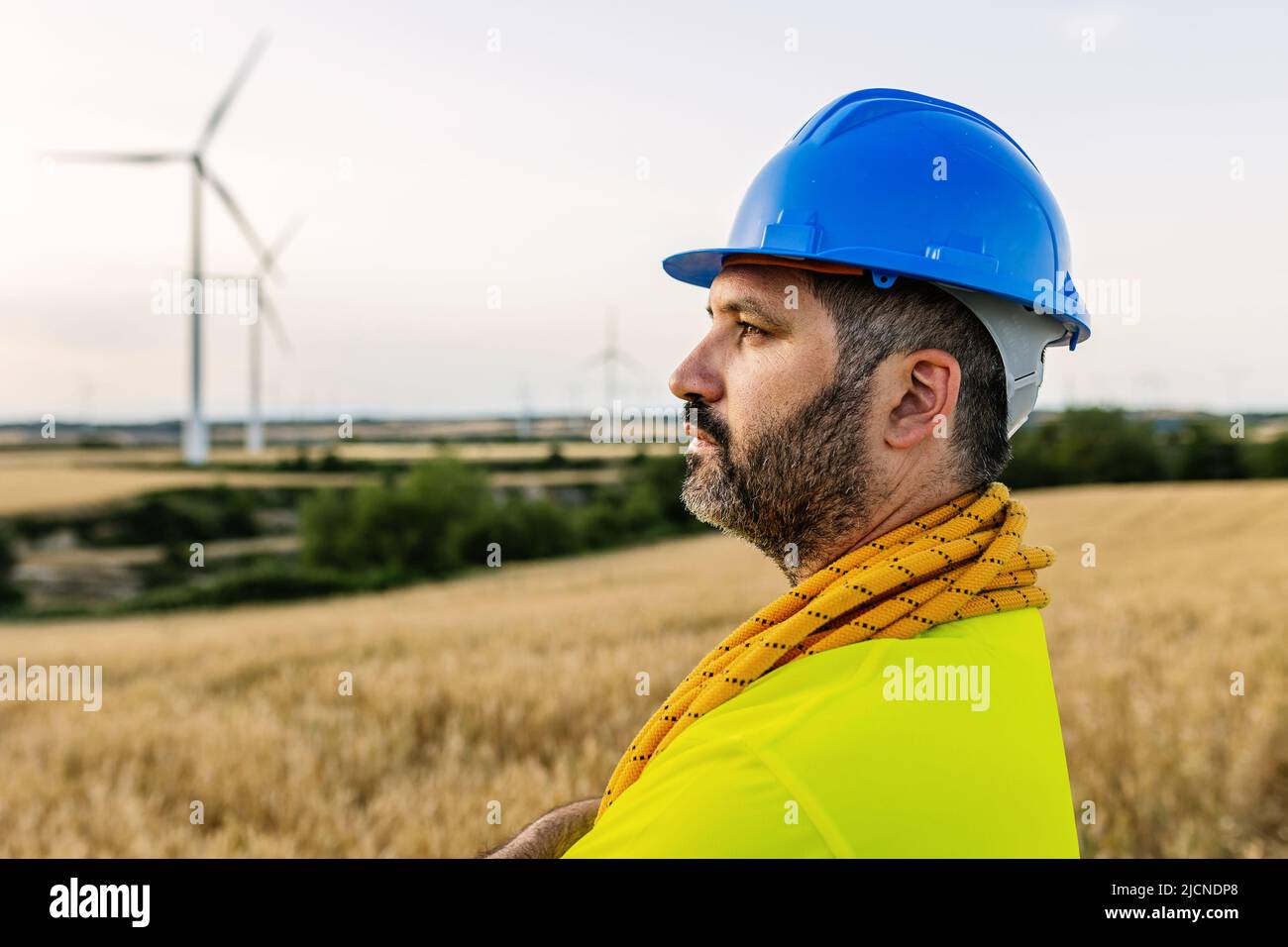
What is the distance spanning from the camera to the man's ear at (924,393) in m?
2.62

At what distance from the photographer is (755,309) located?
9.00ft

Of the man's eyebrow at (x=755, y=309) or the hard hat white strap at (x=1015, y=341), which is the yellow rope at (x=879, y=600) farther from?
the man's eyebrow at (x=755, y=309)

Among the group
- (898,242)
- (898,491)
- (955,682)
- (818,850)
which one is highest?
(898,242)

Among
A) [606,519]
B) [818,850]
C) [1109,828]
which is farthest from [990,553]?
[606,519]

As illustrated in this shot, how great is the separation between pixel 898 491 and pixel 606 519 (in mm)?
77361

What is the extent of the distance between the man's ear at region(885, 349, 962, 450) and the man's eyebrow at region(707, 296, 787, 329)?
325mm

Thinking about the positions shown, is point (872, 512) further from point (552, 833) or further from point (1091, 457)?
point (1091, 457)

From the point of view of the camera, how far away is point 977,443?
273 cm

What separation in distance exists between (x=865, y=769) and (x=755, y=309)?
1.30 m

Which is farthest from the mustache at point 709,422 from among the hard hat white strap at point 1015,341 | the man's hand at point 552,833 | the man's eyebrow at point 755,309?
the man's hand at point 552,833

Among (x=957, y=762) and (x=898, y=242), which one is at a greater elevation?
(x=898, y=242)

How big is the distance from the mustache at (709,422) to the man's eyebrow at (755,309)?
0.88 ft

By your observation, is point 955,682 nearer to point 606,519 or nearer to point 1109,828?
point 1109,828

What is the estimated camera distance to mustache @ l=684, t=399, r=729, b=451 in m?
2.76
